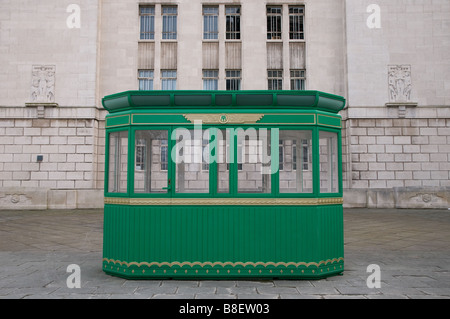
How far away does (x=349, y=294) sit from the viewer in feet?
14.4

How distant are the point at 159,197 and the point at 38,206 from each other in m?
15.3

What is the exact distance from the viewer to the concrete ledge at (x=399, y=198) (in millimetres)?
17469

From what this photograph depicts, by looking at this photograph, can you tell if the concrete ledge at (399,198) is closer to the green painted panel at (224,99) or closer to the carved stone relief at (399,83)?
the carved stone relief at (399,83)

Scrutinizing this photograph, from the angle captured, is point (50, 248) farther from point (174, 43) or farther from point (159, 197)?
point (174, 43)

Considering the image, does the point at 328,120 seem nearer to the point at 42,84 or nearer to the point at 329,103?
the point at 329,103

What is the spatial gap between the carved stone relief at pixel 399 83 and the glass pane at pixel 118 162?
1745 cm

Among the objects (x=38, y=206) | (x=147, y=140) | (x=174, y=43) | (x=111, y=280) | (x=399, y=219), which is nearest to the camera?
(x=111, y=280)

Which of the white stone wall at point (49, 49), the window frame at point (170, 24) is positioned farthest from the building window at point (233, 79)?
the white stone wall at point (49, 49)

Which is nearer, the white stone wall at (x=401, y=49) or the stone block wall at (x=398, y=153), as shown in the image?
the stone block wall at (x=398, y=153)

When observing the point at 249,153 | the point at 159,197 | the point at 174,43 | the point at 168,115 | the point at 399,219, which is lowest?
the point at 399,219

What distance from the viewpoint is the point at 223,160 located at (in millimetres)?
5258

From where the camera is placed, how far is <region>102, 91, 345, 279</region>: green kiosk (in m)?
5.06
